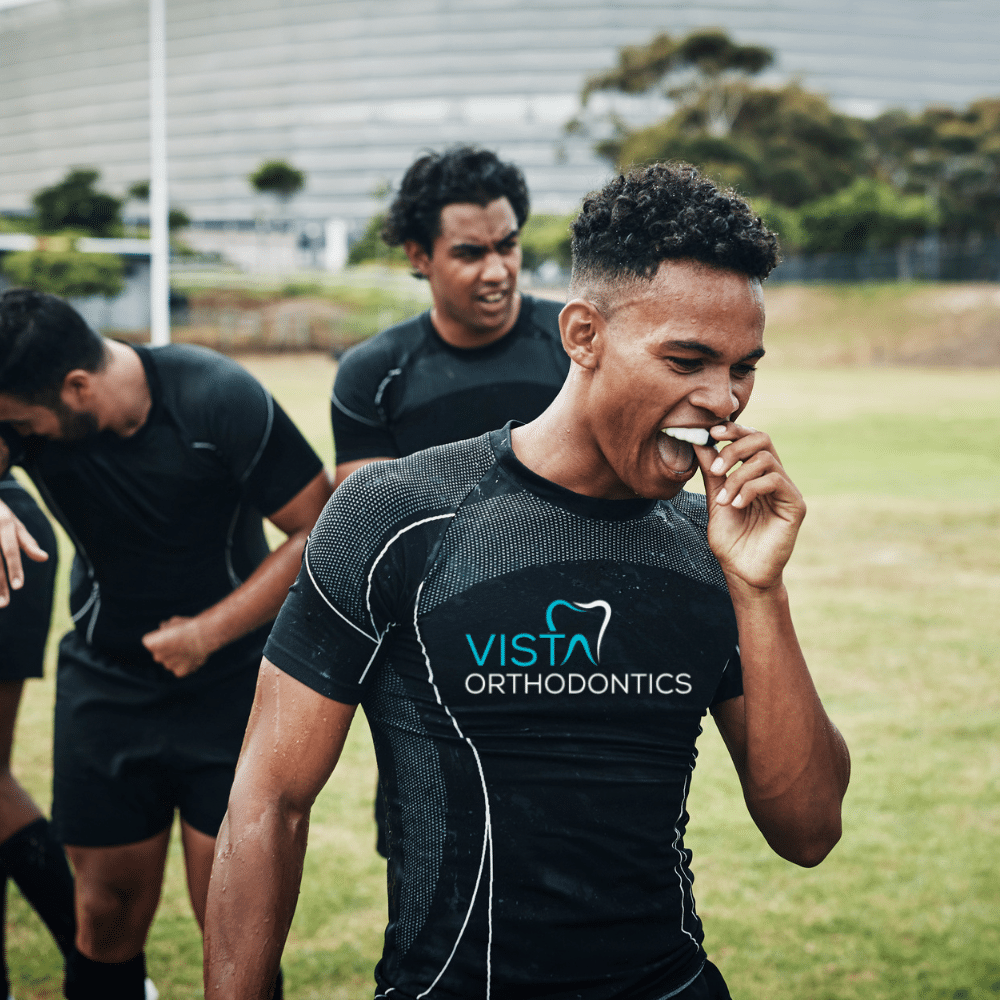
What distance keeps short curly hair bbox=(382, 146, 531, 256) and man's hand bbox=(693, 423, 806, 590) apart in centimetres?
262

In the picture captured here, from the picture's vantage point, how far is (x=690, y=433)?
1.98 meters

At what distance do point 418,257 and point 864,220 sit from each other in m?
52.1

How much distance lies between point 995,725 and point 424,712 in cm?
595

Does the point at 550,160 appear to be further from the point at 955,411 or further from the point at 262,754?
the point at 262,754

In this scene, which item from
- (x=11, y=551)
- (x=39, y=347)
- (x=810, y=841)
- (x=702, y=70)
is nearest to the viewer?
(x=810, y=841)

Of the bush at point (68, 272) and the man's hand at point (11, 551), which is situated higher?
the man's hand at point (11, 551)

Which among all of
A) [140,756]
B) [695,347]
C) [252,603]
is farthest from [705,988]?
[140,756]

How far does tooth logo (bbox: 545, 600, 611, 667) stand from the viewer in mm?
1983

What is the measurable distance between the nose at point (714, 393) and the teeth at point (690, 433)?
4cm

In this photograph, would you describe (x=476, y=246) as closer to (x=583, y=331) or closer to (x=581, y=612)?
(x=583, y=331)

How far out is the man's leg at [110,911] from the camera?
11.8 feet

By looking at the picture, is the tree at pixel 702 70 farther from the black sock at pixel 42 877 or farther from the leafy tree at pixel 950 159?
the black sock at pixel 42 877

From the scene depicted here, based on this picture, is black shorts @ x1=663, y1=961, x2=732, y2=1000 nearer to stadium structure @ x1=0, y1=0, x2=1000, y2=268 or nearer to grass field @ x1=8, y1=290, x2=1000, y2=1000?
grass field @ x1=8, y1=290, x2=1000, y2=1000

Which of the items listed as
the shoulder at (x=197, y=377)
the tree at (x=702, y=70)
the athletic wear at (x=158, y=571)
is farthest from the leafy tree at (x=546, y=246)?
the athletic wear at (x=158, y=571)
